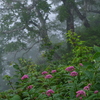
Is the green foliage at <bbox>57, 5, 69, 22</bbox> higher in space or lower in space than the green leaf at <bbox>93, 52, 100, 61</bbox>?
higher

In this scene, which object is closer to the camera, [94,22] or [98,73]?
[98,73]

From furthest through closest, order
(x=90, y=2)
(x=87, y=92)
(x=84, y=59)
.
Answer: (x=90, y=2)
(x=84, y=59)
(x=87, y=92)

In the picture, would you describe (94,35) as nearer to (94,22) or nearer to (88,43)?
(88,43)

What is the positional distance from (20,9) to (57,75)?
1002 cm

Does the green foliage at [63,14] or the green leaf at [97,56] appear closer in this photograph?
the green leaf at [97,56]

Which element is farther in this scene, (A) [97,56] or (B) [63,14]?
(B) [63,14]

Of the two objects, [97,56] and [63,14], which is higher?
[63,14]

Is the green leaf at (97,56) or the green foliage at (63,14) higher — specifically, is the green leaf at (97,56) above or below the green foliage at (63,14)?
below

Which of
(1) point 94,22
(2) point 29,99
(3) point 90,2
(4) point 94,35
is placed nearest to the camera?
(2) point 29,99

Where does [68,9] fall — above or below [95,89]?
above

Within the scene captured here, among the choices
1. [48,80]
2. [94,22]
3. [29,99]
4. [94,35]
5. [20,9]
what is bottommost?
[29,99]

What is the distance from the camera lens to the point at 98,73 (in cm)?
167

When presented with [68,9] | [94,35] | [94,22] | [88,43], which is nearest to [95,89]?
[88,43]

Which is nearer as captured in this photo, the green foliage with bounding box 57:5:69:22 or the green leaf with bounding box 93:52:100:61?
the green leaf with bounding box 93:52:100:61
